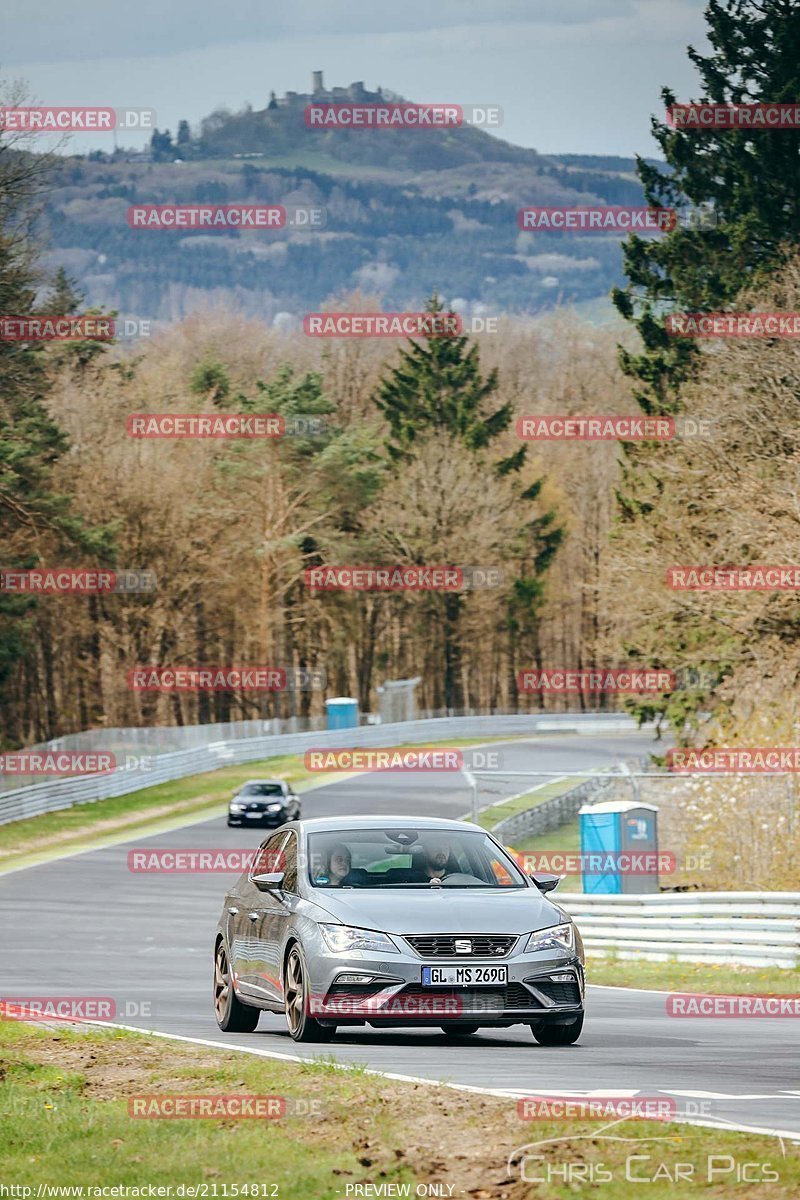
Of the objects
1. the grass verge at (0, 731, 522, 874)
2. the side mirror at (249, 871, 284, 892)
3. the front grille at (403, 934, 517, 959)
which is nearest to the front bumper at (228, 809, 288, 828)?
Answer: the grass verge at (0, 731, 522, 874)

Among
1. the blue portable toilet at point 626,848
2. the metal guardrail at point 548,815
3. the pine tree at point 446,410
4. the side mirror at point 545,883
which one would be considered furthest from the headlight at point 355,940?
the pine tree at point 446,410

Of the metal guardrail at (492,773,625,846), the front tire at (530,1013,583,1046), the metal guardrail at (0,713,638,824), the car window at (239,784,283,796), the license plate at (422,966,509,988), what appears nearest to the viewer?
the license plate at (422,966,509,988)

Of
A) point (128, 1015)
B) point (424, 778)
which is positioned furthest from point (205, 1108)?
point (424, 778)

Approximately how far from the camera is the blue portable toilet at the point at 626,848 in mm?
29000

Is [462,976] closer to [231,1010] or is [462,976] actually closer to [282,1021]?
[231,1010]

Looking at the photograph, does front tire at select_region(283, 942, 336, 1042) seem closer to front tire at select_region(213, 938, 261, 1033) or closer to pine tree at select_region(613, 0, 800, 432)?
front tire at select_region(213, 938, 261, 1033)

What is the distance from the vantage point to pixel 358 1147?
817cm

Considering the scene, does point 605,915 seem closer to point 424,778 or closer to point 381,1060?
point 381,1060

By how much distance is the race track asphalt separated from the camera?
1035cm

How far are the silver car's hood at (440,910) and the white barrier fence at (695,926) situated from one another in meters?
10.5

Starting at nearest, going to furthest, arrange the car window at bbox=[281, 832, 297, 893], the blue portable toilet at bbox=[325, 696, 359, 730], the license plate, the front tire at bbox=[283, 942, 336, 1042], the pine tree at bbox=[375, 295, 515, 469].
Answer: the license plate < the front tire at bbox=[283, 942, 336, 1042] < the car window at bbox=[281, 832, 297, 893] < the blue portable toilet at bbox=[325, 696, 359, 730] < the pine tree at bbox=[375, 295, 515, 469]

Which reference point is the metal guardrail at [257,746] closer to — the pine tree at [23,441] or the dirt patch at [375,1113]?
the pine tree at [23,441]

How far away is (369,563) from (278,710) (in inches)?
381

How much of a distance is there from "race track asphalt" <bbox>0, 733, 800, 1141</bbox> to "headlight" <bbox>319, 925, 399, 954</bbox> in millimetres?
649
